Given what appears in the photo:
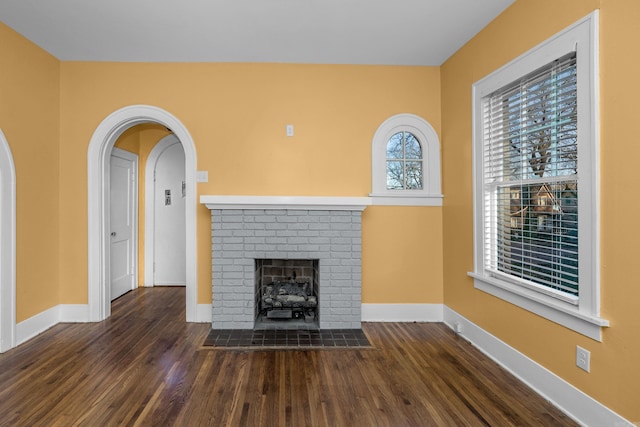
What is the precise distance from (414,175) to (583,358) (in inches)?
86.6

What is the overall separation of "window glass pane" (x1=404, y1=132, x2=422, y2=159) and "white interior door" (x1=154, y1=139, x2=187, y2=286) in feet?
10.4

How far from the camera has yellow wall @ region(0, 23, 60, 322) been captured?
2.97 m

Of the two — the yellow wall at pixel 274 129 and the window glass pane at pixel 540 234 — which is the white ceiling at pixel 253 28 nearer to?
the yellow wall at pixel 274 129

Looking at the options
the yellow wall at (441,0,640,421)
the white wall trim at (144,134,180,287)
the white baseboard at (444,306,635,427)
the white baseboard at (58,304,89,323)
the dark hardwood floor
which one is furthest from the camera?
the white wall trim at (144,134,180,287)

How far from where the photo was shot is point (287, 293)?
12.0 feet

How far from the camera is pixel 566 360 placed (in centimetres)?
210

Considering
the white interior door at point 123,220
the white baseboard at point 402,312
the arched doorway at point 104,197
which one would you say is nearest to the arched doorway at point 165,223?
the white interior door at point 123,220

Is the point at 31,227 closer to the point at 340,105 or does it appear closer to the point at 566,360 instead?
the point at 340,105

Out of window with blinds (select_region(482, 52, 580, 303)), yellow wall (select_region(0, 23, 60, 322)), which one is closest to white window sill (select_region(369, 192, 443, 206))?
window with blinds (select_region(482, 52, 580, 303))

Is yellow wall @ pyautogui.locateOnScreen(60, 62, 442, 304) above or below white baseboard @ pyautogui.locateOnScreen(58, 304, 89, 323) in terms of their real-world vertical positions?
above

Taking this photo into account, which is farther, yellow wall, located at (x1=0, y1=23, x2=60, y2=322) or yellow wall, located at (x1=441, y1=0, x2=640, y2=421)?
yellow wall, located at (x1=0, y1=23, x2=60, y2=322)

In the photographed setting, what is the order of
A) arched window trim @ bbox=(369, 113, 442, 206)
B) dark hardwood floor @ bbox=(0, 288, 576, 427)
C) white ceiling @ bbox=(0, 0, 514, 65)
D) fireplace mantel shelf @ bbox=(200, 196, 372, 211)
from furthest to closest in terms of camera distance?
1. arched window trim @ bbox=(369, 113, 442, 206)
2. fireplace mantel shelf @ bbox=(200, 196, 372, 211)
3. white ceiling @ bbox=(0, 0, 514, 65)
4. dark hardwood floor @ bbox=(0, 288, 576, 427)

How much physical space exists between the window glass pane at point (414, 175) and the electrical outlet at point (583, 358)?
2073 mm

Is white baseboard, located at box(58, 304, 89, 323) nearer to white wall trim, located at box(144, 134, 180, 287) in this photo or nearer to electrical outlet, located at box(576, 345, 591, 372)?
white wall trim, located at box(144, 134, 180, 287)
